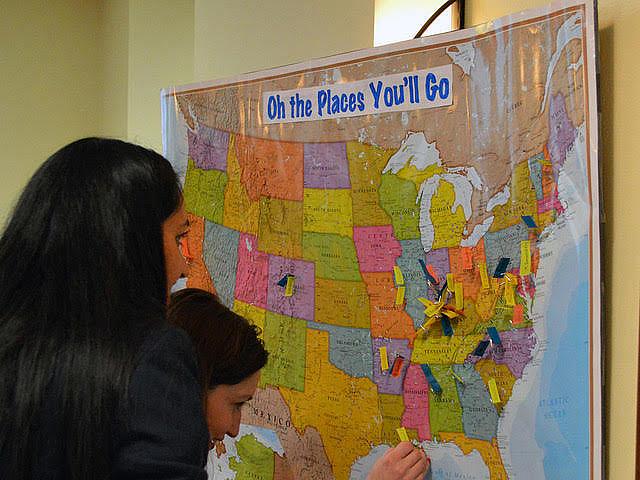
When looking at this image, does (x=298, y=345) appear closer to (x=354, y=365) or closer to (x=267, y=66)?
(x=354, y=365)

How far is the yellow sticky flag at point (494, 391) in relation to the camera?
1.45 metres

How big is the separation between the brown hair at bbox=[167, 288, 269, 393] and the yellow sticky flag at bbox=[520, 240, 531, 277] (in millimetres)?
480

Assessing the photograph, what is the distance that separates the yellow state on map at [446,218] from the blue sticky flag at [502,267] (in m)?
0.09

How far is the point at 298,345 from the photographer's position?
5.91 feet

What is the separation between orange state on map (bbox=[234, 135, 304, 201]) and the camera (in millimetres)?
1820

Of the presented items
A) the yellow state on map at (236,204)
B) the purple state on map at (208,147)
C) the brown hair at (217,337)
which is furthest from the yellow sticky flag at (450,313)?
the purple state on map at (208,147)

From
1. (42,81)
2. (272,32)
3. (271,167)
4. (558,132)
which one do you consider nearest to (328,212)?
(271,167)

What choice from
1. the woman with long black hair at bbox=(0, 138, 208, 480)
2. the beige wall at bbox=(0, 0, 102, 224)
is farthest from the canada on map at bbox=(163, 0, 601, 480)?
the beige wall at bbox=(0, 0, 102, 224)

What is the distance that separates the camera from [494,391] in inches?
57.1

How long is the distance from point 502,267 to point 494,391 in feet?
0.66

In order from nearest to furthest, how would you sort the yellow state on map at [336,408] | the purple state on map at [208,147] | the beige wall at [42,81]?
the yellow state on map at [336,408]
the purple state on map at [208,147]
the beige wall at [42,81]

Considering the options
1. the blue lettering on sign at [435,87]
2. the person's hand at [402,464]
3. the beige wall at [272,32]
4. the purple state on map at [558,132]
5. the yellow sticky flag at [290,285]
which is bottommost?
the person's hand at [402,464]

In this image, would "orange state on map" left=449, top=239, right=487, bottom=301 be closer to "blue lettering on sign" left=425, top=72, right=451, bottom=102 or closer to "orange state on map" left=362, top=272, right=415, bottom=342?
"orange state on map" left=362, top=272, right=415, bottom=342

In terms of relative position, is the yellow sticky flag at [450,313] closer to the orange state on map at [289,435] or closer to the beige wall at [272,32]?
the orange state on map at [289,435]
